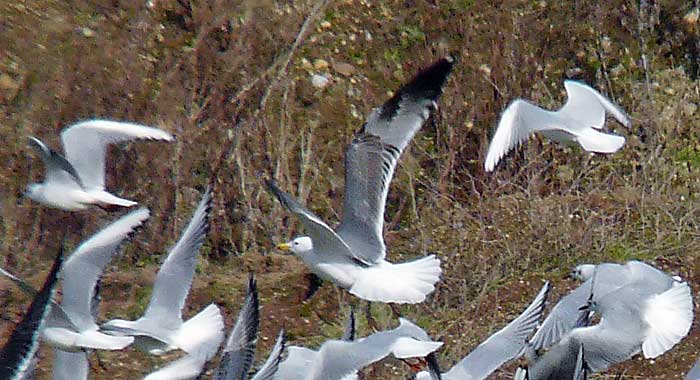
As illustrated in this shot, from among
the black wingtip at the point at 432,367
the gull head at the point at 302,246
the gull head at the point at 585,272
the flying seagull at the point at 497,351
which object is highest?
the gull head at the point at 585,272

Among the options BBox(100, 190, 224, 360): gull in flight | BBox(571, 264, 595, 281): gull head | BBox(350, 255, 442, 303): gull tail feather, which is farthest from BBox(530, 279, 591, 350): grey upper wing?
BBox(100, 190, 224, 360): gull in flight

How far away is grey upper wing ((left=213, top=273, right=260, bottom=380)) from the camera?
484cm

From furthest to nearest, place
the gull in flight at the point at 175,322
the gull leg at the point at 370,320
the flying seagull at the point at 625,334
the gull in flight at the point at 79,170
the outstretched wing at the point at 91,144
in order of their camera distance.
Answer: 1. the gull leg at the point at 370,320
2. the outstretched wing at the point at 91,144
3. the gull in flight at the point at 79,170
4. the gull in flight at the point at 175,322
5. the flying seagull at the point at 625,334

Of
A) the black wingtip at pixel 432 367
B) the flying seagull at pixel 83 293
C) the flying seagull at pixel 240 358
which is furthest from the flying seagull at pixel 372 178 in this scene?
the flying seagull at pixel 83 293

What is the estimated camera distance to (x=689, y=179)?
8.66 meters

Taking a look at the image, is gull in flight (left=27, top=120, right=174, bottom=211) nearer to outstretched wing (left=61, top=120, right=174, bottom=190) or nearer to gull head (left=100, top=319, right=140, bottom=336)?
outstretched wing (left=61, top=120, right=174, bottom=190)

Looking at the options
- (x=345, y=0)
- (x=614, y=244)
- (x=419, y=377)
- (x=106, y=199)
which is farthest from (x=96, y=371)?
(x=345, y=0)

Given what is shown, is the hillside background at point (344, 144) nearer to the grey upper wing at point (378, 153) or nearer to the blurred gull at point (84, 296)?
the blurred gull at point (84, 296)

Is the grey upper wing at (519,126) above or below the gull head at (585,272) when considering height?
above

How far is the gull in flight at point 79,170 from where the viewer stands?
6391mm

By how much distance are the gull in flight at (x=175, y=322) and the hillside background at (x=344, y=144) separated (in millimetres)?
1010

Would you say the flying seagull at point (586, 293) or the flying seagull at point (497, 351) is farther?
the flying seagull at point (586, 293)

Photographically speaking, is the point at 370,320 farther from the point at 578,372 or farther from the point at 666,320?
the point at 578,372

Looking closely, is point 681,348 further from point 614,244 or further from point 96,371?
point 96,371
